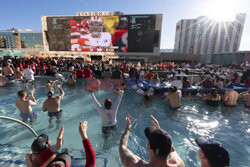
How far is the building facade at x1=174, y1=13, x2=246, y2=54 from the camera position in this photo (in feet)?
242

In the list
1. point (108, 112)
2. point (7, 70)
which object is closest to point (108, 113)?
point (108, 112)

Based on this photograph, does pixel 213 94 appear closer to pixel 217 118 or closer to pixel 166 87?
pixel 217 118

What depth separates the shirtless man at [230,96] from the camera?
5809 millimetres

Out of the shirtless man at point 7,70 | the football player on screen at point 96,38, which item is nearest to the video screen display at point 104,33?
the football player on screen at point 96,38

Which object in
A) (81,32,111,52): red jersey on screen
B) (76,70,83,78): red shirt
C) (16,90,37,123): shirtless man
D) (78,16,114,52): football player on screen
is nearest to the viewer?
(16,90,37,123): shirtless man

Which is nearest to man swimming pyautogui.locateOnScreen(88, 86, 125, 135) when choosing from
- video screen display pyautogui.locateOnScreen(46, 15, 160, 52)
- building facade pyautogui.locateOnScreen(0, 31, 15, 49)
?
video screen display pyautogui.locateOnScreen(46, 15, 160, 52)

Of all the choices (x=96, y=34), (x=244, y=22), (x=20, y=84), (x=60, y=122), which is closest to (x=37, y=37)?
(x=96, y=34)

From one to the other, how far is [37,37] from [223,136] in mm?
152653

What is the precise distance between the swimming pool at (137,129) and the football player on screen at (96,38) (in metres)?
28.4

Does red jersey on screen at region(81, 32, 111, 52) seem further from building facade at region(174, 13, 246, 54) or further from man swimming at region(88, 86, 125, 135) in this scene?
building facade at region(174, 13, 246, 54)

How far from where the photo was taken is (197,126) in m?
Answer: 4.49

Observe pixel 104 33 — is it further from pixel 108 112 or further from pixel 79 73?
pixel 108 112

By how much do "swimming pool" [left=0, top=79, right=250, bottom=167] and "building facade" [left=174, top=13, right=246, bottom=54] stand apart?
7526 cm

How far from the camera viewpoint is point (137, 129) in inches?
166
